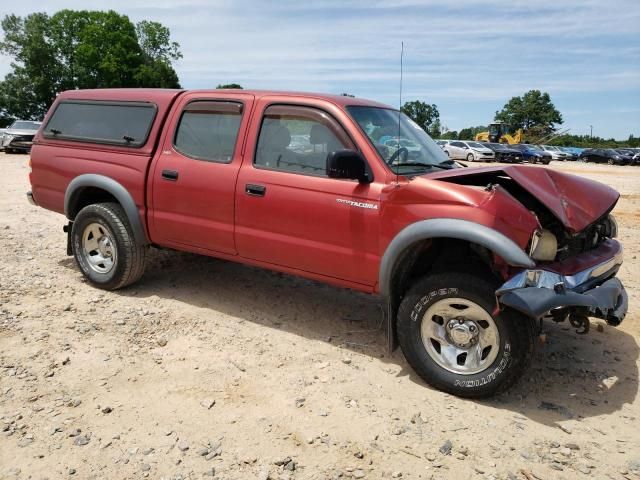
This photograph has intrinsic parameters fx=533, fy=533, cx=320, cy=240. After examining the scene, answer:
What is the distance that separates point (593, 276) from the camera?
11.1ft

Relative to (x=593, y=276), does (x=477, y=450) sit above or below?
below

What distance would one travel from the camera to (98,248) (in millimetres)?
5312

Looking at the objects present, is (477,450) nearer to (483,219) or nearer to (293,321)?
(483,219)

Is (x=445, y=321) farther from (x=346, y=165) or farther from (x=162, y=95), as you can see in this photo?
(x=162, y=95)

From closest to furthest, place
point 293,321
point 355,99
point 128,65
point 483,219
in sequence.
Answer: point 483,219 → point 355,99 → point 293,321 → point 128,65

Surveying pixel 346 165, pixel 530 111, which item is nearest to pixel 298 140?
pixel 346 165

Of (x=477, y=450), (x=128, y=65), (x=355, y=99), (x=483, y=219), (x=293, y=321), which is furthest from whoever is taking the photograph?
(x=128, y=65)

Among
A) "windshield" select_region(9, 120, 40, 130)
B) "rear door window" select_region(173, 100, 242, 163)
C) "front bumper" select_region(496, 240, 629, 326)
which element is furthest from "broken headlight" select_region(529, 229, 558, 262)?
"windshield" select_region(9, 120, 40, 130)

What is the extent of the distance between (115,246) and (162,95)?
1485mm

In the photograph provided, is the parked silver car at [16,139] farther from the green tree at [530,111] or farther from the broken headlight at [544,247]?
the green tree at [530,111]

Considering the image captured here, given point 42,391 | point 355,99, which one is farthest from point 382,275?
point 42,391

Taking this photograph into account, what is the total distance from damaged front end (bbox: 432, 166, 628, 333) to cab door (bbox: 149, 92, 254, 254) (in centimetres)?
176

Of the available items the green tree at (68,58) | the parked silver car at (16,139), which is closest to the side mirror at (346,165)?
the parked silver car at (16,139)

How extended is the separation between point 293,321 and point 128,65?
199 ft
